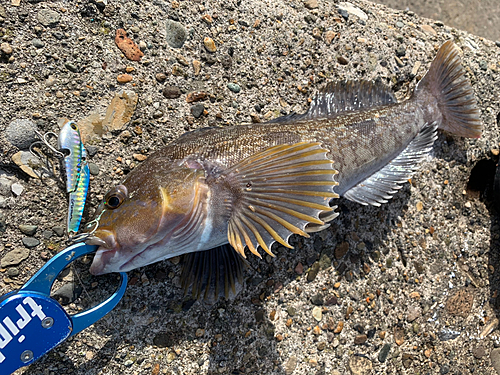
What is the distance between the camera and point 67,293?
2.16 meters

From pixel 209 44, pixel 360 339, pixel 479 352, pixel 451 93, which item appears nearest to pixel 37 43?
pixel 209 44

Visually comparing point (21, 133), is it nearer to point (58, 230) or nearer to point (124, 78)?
point (58, 230)

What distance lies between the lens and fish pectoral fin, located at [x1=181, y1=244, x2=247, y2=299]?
2357 mm

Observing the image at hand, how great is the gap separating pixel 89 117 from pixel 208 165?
930 millimetres

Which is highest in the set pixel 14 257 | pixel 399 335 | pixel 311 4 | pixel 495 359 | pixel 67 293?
pixel 311 4

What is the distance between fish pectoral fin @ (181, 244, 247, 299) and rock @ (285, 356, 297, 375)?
2.47ft

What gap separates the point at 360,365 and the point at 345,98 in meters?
2.13

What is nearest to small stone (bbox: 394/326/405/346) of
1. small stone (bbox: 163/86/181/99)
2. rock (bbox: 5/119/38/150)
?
small stone (bbox: 163/86/181/99)

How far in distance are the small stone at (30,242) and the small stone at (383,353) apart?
2.66 m

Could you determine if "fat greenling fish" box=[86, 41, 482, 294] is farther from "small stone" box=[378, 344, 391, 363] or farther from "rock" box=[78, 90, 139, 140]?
"small stone" box=[378, 344, 391, 363]

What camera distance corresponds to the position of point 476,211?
3.47 meters

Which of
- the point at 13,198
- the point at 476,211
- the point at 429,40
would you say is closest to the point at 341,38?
the point at 429,40

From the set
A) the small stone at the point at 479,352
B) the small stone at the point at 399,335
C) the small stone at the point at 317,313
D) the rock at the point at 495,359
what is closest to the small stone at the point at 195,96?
the small stone at the point at 317,313

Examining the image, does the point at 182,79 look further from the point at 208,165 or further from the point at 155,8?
the point at 208,165
